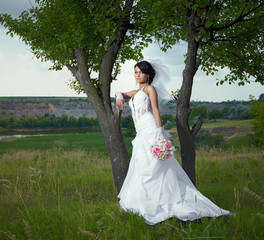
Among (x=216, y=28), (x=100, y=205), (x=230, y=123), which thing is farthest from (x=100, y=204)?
(x=230, y=123)

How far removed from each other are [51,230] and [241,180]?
691 centimetres

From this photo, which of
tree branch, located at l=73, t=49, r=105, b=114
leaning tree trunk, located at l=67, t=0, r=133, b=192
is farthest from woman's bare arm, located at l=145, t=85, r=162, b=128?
tree branch, located at l=73, t=49, r=105, b=114

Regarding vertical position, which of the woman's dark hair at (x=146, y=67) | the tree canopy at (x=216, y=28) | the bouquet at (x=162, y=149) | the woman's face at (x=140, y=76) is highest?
the tree canopy at (x=216, y=28)

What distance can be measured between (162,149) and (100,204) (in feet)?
6.82

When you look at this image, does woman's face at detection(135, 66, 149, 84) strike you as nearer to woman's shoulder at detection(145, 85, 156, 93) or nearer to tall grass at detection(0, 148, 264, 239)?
woman's shoulder at detection(145, 85, 156, 93)

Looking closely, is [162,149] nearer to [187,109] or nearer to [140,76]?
[140,76]

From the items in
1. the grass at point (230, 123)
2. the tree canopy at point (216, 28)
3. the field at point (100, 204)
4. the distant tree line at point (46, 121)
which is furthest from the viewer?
the grass at point (230, 123)

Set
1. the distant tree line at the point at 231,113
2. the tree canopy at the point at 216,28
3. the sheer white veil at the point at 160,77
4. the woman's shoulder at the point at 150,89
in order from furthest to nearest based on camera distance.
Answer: the distant tree line at the point at 231,113
the tree canopy at the point at 216,28
the sheer white veil at the point at 160,77
the woman's shoulder at the point at 150,89

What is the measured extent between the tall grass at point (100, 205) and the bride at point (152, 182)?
177 millimetres

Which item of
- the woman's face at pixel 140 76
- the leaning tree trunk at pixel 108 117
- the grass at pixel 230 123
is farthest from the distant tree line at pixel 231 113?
the woman's face at pixel 140 76

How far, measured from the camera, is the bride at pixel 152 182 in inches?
188

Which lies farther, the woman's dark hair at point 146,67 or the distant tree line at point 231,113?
the distant tree line at point 231,113

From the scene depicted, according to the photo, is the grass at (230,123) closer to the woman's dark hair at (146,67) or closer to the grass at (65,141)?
the grass at (65,141)

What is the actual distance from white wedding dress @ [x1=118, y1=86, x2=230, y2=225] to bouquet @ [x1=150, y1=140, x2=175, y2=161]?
174mm
